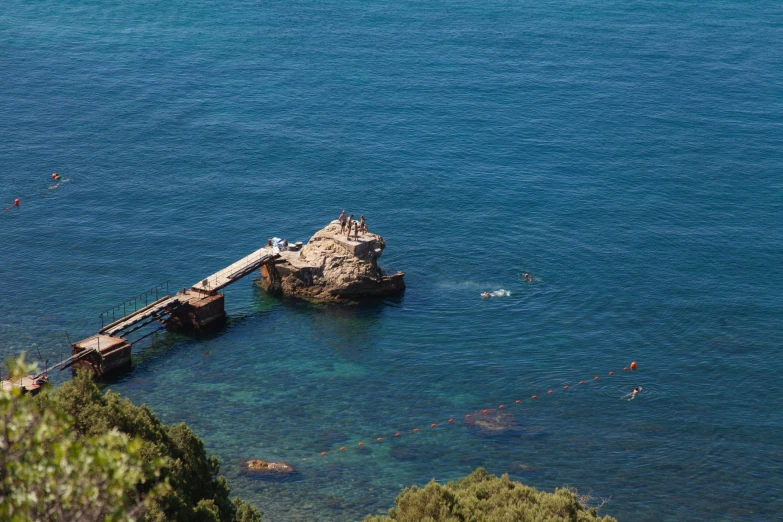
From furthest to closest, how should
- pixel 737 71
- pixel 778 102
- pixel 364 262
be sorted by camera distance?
pixel 737 71, pixel 778 102, pixel 364 262

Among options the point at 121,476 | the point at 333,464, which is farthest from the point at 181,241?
the point at 121,476

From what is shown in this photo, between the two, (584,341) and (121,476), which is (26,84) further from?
(121,476)

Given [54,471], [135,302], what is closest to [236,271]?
[135,302]

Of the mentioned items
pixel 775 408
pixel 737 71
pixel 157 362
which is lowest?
pixel 775 408

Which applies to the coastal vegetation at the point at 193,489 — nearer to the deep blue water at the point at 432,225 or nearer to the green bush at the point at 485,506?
the green bush at the point at 485,506

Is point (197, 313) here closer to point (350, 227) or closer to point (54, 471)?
point (350, 227)
